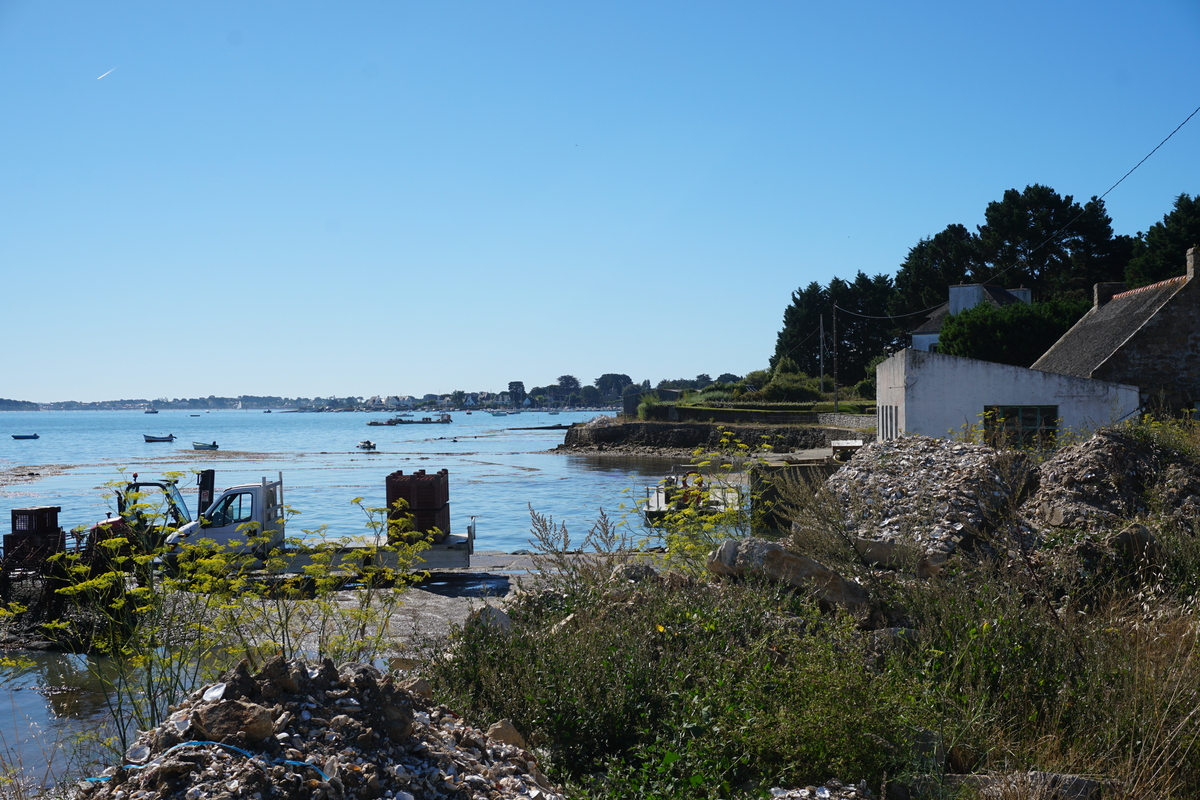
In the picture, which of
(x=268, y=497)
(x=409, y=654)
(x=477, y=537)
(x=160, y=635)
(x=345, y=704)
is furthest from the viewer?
(x=477, y=537)

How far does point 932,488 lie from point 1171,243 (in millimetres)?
43887

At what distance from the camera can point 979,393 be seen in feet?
70.4

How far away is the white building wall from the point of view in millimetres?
20984

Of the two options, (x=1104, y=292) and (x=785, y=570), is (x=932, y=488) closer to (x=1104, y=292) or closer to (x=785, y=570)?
(x=785, y=570)

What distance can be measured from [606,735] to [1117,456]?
31.4ft

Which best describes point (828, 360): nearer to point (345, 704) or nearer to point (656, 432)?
point (656, 432)

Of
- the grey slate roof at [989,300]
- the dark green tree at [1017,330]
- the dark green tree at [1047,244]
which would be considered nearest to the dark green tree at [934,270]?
the dark green tree at [1047,244]

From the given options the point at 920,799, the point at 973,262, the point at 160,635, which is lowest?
the point at 920,799

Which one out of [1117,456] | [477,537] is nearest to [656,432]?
[477,537]

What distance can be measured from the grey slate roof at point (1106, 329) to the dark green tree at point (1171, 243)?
2049 centimetres

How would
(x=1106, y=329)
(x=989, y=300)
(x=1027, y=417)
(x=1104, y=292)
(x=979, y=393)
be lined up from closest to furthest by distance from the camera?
(x=1027, y=417) → (x=979, y=393) → (x=1106, y=329) → (x=1104, y=292) → (x=989, y=300)

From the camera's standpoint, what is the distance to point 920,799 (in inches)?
169

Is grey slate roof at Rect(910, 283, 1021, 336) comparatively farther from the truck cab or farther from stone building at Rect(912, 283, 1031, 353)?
the truck cab

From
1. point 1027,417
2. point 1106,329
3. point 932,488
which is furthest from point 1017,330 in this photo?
point 932,488
